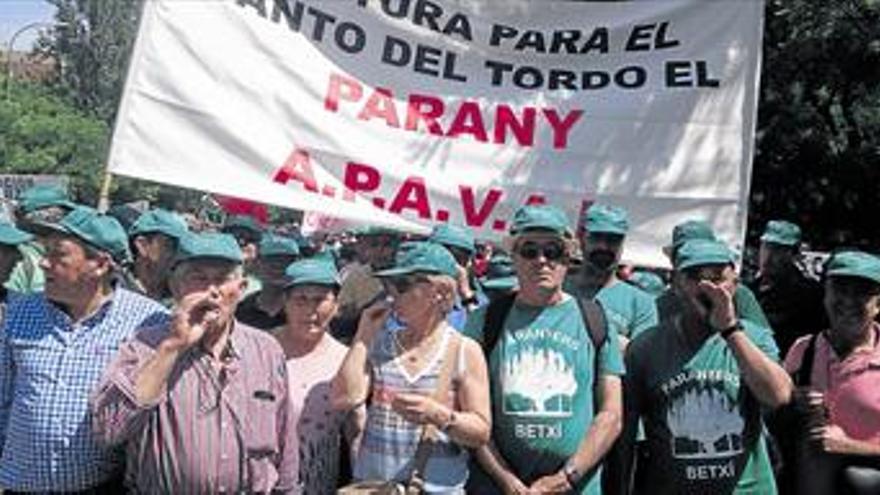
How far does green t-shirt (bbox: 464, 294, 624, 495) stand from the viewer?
4.08 m

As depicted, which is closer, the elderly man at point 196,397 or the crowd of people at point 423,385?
the elderly man at point 196,397

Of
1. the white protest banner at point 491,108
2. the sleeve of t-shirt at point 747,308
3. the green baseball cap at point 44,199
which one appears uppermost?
the white protest banner at point 491,108

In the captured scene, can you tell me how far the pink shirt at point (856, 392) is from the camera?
419 centimetres

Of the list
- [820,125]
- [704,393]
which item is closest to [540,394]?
[704,393]

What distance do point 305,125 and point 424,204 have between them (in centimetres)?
61

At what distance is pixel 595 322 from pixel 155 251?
78.4 inches

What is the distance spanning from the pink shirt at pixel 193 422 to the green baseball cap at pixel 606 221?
1.75 m

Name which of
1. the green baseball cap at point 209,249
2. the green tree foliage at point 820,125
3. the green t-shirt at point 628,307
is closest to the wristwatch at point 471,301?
the green t-shirt at point 628,307

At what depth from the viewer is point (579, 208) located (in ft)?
18.3

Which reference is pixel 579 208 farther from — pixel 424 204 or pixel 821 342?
pixel 821 342

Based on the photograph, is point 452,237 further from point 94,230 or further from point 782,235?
point 782,235

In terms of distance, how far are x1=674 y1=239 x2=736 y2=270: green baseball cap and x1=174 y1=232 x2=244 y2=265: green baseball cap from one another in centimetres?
141

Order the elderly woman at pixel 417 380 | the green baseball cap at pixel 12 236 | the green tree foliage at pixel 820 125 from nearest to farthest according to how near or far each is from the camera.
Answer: the elderly woman at pixel 417 380 → the green baseball cap at pixel 12 236 → the green tree foliage at pixel 820 125

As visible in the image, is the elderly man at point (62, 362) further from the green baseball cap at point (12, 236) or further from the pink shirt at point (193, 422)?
the green baseball cap at point (12, 236)
